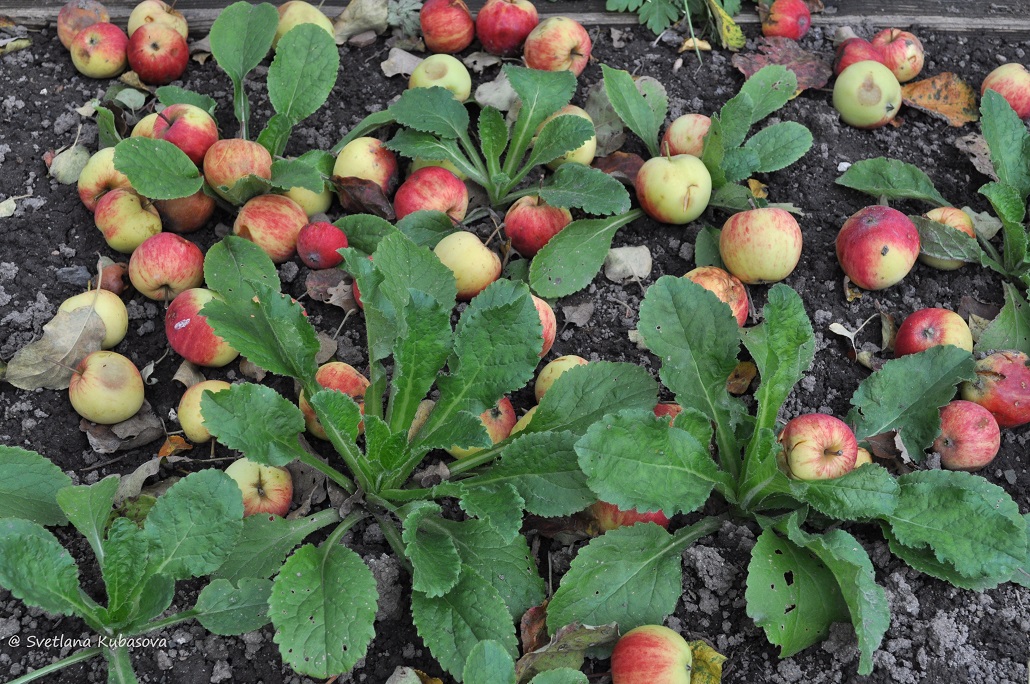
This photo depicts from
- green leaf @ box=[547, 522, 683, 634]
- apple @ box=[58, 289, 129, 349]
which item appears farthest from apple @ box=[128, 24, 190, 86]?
green leaf @ box=[547, 522, 683, 634]

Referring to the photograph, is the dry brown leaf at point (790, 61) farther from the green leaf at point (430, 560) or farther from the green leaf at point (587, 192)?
the green leaf at point (430, 560)

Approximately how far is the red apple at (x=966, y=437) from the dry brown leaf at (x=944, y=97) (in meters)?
1.48

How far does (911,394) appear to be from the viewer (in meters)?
2.55

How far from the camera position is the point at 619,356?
2816 mm

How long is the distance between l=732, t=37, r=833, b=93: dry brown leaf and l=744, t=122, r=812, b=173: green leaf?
39 centimetres

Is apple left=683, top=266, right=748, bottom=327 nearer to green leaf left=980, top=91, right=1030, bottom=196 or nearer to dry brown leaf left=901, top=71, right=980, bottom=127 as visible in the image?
green leaf left=980, top=91, right=1030, bottom=196

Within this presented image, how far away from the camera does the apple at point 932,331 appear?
2.76 meters

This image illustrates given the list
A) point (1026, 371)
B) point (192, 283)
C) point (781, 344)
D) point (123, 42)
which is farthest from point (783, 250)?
point (123, 42)

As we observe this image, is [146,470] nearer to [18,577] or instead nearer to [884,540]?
[18,577]

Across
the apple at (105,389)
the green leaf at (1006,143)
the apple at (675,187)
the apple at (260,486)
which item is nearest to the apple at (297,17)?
the apple at (675,187)

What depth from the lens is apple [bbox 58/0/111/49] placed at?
3.47 meters

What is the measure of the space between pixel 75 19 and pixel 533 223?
206cm

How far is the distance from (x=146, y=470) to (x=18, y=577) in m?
0.55

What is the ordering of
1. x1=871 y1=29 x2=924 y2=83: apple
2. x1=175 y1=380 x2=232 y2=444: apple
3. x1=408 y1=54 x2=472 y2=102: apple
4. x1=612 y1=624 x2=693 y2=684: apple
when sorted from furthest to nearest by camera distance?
1. x1=871 y1=29 x2=924 y2=83: apple
2. x1=408 y1=54 x2=472 y2=102: apple
3. x1=175 y1=380 x2=232 y2=444: apple
4. x1=612 y1=624 x2=693 y2=684: apple
